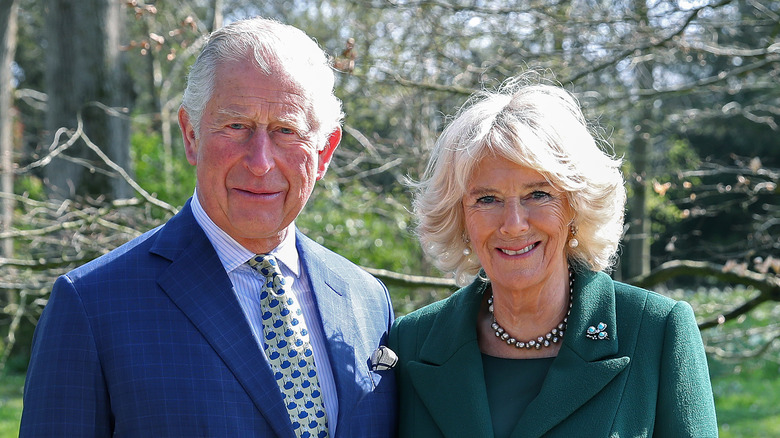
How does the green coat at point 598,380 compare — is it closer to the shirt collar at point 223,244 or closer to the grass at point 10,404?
the shirt collar at point 223,244

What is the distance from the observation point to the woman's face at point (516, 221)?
8.47 feet

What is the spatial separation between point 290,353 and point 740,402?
8025mm

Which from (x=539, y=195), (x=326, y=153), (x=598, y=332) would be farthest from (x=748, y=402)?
(x=326, y=153)

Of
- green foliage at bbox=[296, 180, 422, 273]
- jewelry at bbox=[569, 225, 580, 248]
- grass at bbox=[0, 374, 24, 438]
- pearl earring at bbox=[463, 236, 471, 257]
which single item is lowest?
grass at bbox=[0, 374, 24, 438]

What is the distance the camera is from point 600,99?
215 inches

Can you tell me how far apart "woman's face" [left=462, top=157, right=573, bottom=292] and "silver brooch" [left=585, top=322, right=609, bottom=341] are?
0.22m

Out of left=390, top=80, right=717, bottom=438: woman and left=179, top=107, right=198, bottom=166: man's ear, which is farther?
left=179, top=107, right=198, bottom=166: man's ear

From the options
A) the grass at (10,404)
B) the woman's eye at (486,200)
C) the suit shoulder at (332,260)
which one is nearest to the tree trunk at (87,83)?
the grass at (10,404)

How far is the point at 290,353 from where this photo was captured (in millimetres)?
2461

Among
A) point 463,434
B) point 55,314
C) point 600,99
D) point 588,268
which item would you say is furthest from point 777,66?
point 55,314

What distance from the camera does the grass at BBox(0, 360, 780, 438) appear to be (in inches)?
320

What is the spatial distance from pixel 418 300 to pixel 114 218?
2232 millimetres

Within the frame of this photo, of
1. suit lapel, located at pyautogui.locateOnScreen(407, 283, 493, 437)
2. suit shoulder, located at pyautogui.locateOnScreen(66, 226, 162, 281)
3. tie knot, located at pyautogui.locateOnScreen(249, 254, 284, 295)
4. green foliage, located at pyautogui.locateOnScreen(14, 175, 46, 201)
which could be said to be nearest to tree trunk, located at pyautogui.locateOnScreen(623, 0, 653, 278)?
suit lapel, located at pyautogui.locateOnScreen(407, 283, 493, 437)

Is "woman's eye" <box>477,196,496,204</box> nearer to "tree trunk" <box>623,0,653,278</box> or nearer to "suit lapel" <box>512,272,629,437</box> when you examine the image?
"suit lapel" <box>512,272,629,437</box>
